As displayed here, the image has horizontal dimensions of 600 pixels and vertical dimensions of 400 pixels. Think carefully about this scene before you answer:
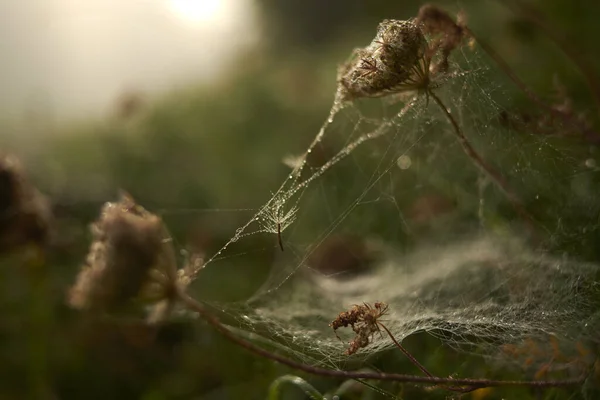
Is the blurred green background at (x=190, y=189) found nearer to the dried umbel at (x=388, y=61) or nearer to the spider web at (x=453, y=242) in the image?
the spider web at (x=453, y=242)

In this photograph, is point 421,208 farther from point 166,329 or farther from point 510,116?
point 166,329

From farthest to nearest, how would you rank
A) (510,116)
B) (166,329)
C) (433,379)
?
(166,329) < (510,116) < (433,379)

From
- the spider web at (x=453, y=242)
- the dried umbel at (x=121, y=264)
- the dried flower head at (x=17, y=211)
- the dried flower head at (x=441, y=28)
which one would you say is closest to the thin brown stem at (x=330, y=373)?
the dried umbel at (x=121, y=264)

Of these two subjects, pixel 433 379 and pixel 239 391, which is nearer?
pixel 433 379

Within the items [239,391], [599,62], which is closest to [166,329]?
[239,391]

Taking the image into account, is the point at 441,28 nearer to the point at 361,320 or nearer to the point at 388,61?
the point at 388,61

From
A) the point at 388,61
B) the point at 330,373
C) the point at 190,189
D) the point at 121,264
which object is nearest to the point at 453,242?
the point at 388,61

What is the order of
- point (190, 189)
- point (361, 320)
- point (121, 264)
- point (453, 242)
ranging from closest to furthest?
1. point (121, 264)
2. point (361, 320)
3. point (453, 242)
4. point (190, 189)
